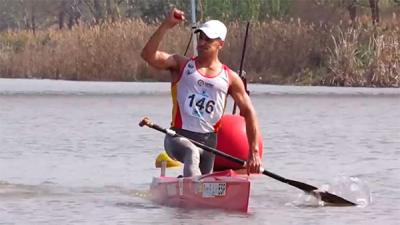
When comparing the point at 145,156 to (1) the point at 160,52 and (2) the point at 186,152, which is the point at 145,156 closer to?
(2) the point at 186,152

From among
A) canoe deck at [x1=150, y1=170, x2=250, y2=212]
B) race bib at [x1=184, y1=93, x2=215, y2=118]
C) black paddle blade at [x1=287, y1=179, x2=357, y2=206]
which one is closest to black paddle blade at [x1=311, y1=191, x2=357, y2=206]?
black paddle blade at [x1=287, y1=179, x2=357, y2=206]

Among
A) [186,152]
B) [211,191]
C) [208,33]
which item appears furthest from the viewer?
[211,191]

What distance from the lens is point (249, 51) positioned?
44.0 meters

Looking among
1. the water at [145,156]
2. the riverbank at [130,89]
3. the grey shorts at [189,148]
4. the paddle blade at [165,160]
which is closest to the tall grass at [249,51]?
the riverbank at [130,89]

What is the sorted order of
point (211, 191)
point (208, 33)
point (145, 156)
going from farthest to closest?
point (145, 156)
point (211, 191)
point (208, 33)

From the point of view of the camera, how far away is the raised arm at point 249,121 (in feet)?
42.9

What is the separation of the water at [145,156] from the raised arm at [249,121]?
57 centimetres

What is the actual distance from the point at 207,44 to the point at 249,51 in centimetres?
3094

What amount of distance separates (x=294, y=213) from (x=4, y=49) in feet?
118

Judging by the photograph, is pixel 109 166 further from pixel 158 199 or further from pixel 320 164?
pixel 158 199

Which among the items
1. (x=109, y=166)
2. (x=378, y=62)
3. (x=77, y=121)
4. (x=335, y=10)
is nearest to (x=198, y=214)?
(x=109, y=166)

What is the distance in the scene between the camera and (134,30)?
1780 inches

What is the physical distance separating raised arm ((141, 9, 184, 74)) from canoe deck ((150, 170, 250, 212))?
3.46 feet

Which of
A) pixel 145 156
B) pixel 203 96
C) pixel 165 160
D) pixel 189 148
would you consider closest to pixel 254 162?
pixel 189 148
